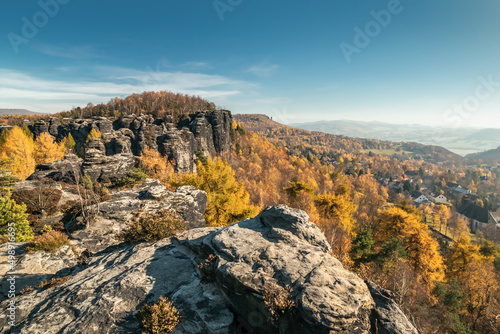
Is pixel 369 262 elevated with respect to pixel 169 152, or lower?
lower

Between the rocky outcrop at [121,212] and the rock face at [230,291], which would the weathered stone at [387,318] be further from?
the rocky outcrop at [121,212]

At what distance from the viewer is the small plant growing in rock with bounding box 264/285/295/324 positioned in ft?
20.0

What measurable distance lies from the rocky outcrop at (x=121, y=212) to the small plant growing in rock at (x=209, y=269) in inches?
327

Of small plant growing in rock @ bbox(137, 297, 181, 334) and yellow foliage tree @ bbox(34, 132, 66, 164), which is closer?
small plant growing in rock @ bbox(137, 297, 181, 334)

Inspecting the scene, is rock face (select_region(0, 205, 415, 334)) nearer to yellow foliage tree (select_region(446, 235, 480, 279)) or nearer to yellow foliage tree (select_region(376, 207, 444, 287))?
yellow foliage tree (select_region(376, 207, 444, 287))

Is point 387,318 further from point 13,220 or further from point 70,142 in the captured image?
point 70,142

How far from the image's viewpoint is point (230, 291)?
7391 millimetres

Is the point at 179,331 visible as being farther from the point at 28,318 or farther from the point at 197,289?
the point at 28,318

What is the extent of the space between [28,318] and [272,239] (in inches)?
377

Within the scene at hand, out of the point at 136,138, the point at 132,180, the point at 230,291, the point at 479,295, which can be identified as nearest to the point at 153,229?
the point at 230,291

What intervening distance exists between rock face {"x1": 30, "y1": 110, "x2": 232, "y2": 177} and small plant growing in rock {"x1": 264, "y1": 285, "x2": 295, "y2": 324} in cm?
2442

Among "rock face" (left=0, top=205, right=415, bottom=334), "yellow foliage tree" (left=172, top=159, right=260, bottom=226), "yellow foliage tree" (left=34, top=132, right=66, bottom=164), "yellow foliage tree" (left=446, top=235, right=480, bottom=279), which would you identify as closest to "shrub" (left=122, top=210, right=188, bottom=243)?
"rock face" (left=0, top=205, right=415, bottom=334)

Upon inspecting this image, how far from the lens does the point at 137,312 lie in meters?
7.17

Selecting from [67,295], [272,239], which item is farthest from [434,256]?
[67,295]
